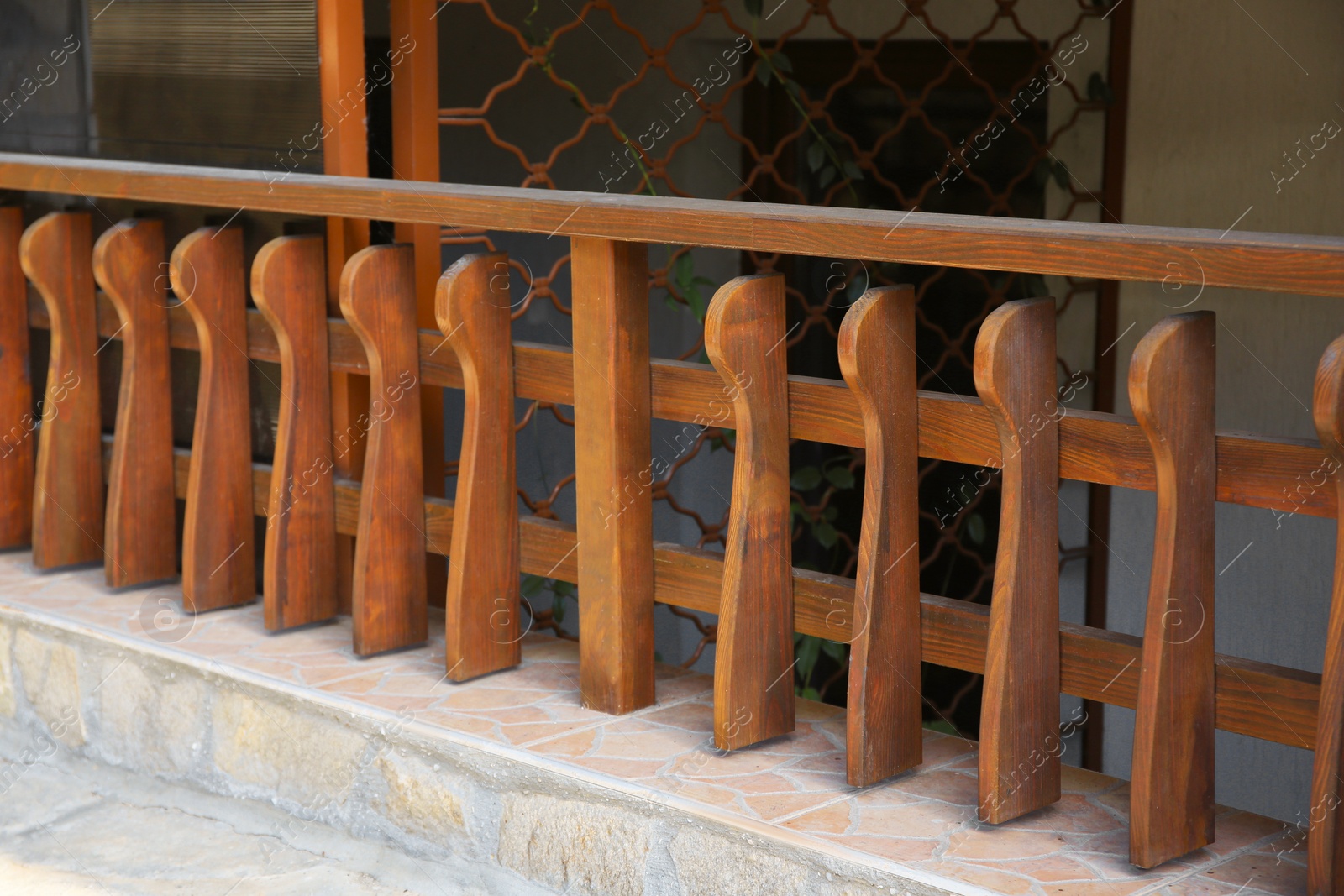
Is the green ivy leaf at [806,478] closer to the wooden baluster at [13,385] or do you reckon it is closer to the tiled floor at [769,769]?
the tiled floor at [769,769]

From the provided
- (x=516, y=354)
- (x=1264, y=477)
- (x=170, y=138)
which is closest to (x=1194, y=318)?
(x=1264, y=477)

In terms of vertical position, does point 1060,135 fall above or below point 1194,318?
above

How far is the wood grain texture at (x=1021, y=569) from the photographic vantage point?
1.84 meters

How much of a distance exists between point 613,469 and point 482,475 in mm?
296

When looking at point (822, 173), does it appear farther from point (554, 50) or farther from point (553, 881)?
point (553, 881)

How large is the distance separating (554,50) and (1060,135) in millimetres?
1751

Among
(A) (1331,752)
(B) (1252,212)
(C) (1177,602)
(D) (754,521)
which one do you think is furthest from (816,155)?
(A) (1331,752)

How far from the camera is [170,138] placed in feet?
10.3

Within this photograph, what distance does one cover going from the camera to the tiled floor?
1.85 meters

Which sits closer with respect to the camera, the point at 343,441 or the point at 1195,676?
the point at 1195,676

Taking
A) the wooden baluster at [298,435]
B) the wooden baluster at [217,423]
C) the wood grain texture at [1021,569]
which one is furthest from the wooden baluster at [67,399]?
the wood grain texture at [1021,569]

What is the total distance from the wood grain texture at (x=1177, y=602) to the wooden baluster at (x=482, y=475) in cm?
112

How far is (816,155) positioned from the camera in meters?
4.51

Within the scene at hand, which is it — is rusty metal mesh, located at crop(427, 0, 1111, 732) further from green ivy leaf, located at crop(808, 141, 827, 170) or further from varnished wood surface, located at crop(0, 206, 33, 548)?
varnished wood surface, located at crop(0, 206, 33, 548)
